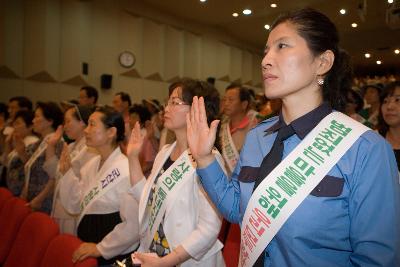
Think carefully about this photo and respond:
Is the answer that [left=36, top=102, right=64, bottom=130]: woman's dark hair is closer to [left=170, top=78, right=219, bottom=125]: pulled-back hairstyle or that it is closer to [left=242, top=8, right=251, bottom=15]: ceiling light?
[left=170, top=78, right=219, bottom=125]: pulled-back hairstyle

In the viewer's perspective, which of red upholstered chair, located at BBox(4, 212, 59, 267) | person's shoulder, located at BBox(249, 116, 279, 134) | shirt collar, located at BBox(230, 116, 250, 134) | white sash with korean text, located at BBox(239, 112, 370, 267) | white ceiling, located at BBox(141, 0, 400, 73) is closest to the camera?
white sash with korean text, located at BBox(239, 112, 370, 267)

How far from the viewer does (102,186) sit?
203 cm

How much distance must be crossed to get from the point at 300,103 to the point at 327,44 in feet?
0.66

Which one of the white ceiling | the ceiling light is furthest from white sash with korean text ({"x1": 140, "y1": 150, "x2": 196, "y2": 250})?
the ceiling light

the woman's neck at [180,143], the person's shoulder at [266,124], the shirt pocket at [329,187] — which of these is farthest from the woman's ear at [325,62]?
the woman's neck at [180,143]

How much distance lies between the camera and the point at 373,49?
30.0ft

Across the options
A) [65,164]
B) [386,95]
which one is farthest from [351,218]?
[65,164]

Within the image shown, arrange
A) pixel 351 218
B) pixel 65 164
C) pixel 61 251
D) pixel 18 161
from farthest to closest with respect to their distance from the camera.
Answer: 1. pixel 18 161
2. pixel 65 164
3. pixel 61 251
4. pixel 351 218

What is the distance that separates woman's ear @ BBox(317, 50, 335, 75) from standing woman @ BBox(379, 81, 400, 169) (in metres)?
1.27

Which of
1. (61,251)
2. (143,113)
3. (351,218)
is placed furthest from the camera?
(143,113)

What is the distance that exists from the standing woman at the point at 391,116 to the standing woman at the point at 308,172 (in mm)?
1219

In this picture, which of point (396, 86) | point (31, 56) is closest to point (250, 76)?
point (31, 56)

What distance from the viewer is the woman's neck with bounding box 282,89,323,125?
3.59 feet

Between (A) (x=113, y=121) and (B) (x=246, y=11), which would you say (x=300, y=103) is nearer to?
(A) (x=113, y=121)
